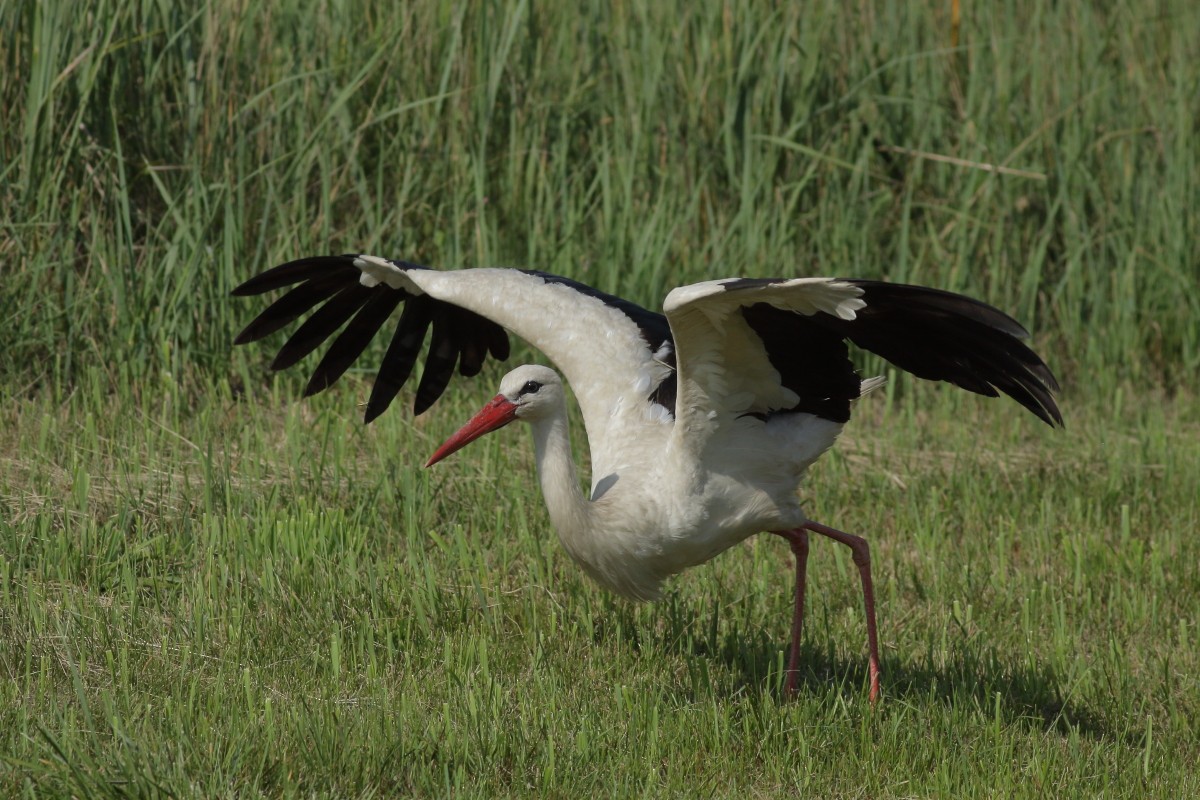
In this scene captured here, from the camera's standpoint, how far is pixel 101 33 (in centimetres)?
620

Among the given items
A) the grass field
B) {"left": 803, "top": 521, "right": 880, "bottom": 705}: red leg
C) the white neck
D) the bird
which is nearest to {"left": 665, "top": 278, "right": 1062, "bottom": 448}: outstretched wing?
the bird

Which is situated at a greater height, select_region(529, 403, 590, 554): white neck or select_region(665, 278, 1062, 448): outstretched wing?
select_region(665, 278, 1062, 448): outstretched wing

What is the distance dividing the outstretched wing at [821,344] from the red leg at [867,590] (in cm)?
46

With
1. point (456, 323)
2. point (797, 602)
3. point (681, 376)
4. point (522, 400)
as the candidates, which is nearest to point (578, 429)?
point (456, 323)

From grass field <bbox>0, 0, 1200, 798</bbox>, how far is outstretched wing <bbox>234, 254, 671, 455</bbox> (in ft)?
1.56

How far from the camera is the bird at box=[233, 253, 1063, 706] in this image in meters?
3.73

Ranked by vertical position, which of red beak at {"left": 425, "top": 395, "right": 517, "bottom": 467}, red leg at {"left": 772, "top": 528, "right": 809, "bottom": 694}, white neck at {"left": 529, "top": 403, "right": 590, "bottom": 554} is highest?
red beak at {"left": 425, "top": 395, "right": 517, "bottom": 467}

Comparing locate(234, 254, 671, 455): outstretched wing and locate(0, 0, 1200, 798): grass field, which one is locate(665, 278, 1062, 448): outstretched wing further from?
locate(0, 0, 1200, 798): grass field

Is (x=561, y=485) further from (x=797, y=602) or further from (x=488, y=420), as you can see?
(x=797, y=602)

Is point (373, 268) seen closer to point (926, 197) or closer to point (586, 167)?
point (586, 167)

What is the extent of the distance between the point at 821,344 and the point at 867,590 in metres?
0.92

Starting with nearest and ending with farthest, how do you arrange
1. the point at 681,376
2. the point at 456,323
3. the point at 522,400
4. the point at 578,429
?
the point at 681,376 → the point at 522,400 → the point at 456,323 → the point at 578,429

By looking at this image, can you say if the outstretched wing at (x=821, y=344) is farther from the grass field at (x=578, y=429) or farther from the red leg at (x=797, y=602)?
the grass field at (x=578, y=429)

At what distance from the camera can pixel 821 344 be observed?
4.11 metres
